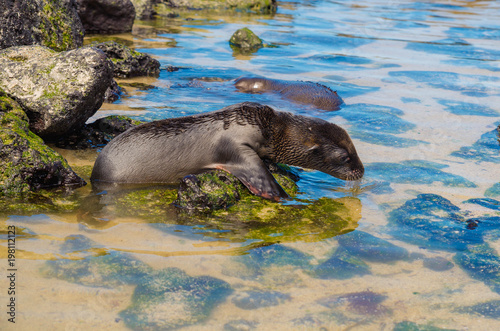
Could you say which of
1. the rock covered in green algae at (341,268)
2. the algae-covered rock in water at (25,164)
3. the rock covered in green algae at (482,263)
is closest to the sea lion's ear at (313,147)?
the rock covered in green algae at (341,268)

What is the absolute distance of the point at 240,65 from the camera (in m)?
13.7

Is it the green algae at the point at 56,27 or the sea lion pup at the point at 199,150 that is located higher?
the green algae at the point at 56,27

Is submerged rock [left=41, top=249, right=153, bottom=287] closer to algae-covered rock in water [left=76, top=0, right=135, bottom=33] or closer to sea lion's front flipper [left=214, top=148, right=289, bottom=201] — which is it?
sea lion's front flipper [left=214, top=148, right=289, bottom=201]

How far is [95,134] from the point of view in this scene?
7.29 meters

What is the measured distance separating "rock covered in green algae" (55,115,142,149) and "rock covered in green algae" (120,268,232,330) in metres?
3.42

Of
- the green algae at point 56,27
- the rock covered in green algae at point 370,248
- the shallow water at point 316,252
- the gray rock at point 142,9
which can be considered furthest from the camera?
the gray rock at point 142,9

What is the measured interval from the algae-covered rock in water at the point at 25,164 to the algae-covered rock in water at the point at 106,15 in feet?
34.1

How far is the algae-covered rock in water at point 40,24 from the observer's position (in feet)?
28.8

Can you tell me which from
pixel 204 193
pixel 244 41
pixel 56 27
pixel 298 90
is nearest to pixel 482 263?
pixel 204 193

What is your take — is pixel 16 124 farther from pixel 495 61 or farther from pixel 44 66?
pixel 495 61

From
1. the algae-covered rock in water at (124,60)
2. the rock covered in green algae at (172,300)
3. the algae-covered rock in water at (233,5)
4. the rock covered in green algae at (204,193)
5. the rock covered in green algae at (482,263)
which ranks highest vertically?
the algae-covered rock in water at (233,5)

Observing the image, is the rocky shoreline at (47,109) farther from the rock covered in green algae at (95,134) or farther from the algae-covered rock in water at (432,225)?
the algae-covered rock in water at (432,225)

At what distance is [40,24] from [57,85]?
3.72 meters

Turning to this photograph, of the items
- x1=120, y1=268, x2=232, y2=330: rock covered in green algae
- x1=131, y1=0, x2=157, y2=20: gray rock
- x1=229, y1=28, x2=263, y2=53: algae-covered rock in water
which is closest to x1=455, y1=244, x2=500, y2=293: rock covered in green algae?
x1=120, y1=268, x2=232, y2=330: rock covered in green algae
